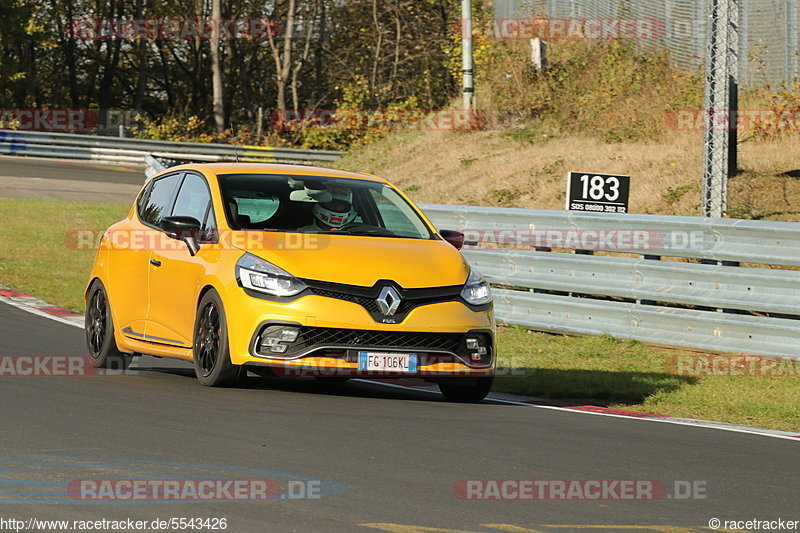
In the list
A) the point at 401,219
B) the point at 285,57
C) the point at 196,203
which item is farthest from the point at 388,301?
the point at 285,57

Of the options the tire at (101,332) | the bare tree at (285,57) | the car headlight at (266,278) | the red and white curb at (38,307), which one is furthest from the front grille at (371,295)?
the bare tree at (285,57)

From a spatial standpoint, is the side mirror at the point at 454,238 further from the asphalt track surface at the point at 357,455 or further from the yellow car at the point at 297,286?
the asphalt track surface at the point at 357,455

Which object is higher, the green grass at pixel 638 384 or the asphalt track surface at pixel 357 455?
the asphalt track surface at pixel 357 455

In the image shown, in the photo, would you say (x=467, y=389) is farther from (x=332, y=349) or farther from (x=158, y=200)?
(x=158, y=200)

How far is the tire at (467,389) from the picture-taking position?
9797 mm

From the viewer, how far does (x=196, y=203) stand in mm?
10422

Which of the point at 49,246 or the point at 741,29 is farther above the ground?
the point at 741,29

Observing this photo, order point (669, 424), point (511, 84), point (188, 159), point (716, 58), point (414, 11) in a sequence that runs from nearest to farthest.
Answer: point (669, 424) → point (716, 58) → point (511, 84) → point (188, 159) → point (414, 11)

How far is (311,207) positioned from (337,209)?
0.71 ft

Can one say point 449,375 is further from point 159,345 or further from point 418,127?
point 418,127

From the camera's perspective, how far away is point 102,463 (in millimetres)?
6543

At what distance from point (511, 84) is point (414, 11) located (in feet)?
53.3

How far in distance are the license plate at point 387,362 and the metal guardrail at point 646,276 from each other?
4053 millimetres

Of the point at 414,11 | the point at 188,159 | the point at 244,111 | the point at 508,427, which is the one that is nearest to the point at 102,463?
the point at 508,427
